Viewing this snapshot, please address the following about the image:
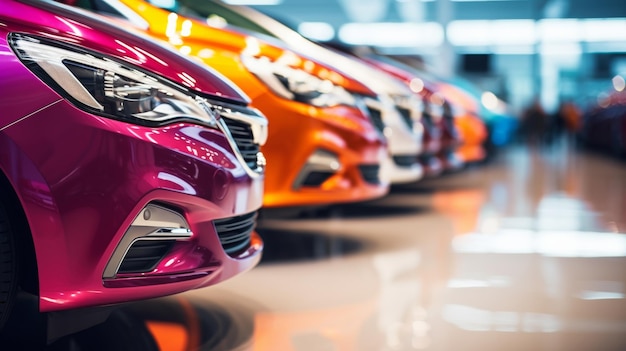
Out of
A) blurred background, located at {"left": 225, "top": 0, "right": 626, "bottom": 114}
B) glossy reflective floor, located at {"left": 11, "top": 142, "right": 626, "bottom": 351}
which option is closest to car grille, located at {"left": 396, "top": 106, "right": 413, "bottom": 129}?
glossy reflective floor, located at {"left": 11, "top": 142, "right": 626, "bottom": 351}

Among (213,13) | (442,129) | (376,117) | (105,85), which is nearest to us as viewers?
(105,85)

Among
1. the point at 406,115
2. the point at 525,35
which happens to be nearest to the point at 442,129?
the point at 406,115

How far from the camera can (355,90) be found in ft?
15.6

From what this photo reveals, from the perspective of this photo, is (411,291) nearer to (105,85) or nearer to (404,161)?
(105,85)

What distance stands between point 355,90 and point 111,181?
108 inches

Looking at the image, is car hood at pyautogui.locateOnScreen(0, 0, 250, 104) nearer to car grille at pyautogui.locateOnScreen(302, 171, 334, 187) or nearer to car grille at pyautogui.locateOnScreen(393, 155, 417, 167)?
car grille at pyautogui.locateOnScreen(302, 171, 334, 187)

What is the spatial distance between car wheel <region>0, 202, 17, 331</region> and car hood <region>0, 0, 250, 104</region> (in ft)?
1.73

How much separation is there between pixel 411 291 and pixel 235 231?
3.34ft

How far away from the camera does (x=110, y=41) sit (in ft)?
7.98

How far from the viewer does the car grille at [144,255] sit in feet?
7.47

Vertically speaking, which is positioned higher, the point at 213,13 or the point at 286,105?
the point at 213,13

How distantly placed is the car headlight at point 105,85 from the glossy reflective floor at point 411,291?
2.43 feet

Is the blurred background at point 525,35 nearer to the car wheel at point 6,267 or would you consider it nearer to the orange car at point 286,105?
the orange car at point 286,105

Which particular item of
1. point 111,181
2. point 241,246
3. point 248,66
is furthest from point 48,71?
point 248,66
